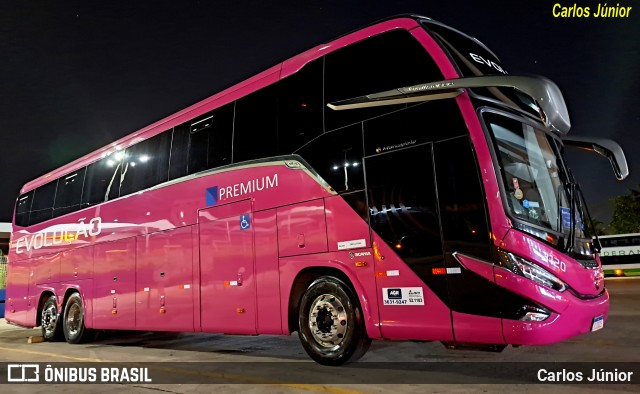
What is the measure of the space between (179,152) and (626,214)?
57.7 metres

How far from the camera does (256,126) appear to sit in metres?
7.54

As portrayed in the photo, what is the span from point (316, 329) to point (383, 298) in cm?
111

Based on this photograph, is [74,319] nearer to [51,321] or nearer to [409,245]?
[51,321]

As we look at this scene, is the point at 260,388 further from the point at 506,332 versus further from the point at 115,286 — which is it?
the point at 115,286

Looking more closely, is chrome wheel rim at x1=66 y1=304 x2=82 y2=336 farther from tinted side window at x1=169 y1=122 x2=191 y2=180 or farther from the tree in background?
the tree in background

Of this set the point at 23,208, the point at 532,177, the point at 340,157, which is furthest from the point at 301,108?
the point at 23,208

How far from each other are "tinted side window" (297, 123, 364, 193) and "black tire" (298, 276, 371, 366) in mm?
1207

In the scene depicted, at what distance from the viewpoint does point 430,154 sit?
540 cm

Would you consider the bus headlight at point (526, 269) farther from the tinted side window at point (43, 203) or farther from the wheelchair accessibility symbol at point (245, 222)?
the tinted side window at point (43, 203)

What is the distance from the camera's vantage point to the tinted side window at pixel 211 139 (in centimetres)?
805

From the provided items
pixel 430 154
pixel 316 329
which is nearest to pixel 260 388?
pixel 316 329

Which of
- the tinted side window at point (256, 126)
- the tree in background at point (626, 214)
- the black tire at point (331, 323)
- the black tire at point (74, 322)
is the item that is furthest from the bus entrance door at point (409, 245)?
the tree in background at point (626, 214)

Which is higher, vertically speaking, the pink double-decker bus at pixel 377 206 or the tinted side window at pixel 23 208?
the tinted side window at pixel 23 208

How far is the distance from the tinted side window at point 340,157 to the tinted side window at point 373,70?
6.3 inches
